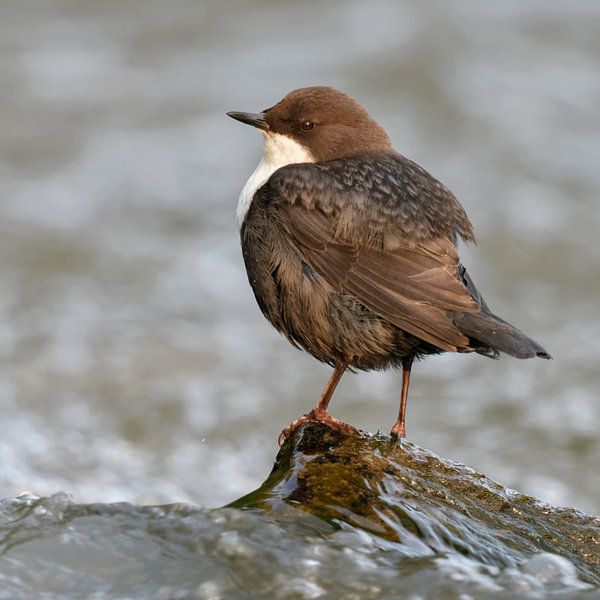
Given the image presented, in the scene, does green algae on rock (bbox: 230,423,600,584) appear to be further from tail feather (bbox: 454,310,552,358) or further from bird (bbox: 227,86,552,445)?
tail feather (bbox: 454,310,552,358)

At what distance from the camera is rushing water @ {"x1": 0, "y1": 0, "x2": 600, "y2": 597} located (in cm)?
838

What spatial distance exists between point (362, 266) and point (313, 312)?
0.91ft

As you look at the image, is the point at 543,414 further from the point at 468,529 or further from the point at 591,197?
the point at 468,529

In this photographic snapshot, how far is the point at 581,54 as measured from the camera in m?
13.9

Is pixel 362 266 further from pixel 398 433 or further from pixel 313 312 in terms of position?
pixel 398 433

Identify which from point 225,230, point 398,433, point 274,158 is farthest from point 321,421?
point 225,230

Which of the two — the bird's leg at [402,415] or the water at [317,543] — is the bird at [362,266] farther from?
the water at [317,543]

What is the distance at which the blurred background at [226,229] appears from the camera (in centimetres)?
841

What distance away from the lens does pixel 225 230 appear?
10898mm

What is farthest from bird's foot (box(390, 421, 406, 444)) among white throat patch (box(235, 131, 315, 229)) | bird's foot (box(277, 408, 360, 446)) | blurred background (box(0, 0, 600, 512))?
blurred background (box(0, 0, 600, 512))

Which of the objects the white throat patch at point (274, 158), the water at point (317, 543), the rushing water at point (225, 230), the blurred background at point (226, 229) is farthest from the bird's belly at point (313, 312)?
the blurred background at point (226, 229)

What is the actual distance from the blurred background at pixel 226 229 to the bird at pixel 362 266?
116 inches

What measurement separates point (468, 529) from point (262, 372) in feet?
16.8

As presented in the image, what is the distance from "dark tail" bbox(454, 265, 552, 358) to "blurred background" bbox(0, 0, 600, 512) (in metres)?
3.39
